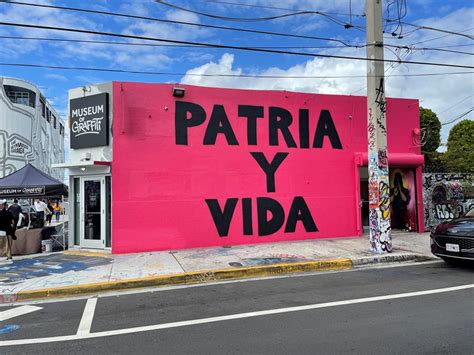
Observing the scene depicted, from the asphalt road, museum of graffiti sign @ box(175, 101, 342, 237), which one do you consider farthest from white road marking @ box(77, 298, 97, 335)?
museum of graffiti sign @ box(175, 101, 342, 237)

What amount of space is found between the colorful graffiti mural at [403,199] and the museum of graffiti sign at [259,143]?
3023 millimetres

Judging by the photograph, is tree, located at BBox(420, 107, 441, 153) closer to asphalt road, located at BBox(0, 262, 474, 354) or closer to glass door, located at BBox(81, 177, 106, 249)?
asphalt road, located at BBox(0, 262, 474, 354)

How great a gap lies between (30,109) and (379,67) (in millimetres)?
54543

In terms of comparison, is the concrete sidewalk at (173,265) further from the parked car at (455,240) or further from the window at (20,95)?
the window at (20,95)

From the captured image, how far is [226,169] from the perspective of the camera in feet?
40.5

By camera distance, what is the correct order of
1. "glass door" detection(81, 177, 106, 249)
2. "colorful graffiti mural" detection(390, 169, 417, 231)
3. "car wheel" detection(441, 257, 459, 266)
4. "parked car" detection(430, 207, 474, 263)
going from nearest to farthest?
"parked car" detection(430, 207, 474, 263) < "car wheel" detection(441, 257, 459, 266) < "glass door" detection(81, 177, 106, 249) < "colorful graffiti mural" detection(390, 169, 417, 231)

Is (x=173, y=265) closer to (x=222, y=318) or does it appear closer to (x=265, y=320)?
(x=222, y=318)

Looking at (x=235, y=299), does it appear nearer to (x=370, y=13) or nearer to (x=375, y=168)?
(x=375, y=168)

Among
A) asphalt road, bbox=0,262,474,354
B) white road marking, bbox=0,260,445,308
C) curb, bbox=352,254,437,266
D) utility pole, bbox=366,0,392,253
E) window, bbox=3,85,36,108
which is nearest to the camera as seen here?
asphalt road, bbox=0,262,474,354

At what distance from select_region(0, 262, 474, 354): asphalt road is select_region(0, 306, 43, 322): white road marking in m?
0.02

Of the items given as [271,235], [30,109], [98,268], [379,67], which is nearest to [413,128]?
[379,67]

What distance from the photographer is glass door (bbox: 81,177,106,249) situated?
11672 mm

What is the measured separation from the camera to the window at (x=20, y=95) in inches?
2079

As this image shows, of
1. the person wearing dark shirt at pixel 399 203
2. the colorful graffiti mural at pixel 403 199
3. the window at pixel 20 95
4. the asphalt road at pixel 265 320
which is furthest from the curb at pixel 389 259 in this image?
the window at pixel 20 95
